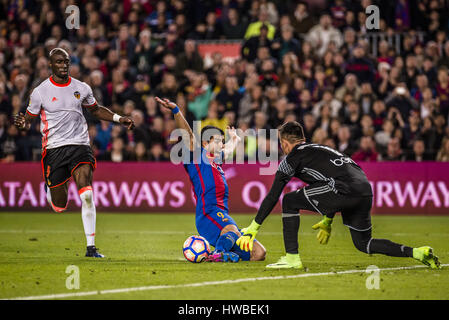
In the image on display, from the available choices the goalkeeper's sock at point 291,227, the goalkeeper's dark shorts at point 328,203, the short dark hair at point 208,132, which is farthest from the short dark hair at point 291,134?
the short dark hair at point 208,132

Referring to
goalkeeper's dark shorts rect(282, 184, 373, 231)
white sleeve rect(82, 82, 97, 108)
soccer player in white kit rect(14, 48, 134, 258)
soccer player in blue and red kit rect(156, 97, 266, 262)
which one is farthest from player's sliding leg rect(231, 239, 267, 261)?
white sleeve rect(82, 82, 97, 108)

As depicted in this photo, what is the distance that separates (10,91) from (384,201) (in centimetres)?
1037

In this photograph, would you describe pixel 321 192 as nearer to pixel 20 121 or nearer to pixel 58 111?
pixel 58 111

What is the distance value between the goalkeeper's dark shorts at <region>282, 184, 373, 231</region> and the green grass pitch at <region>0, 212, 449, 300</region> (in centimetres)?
65

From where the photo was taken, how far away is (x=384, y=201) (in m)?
18.3

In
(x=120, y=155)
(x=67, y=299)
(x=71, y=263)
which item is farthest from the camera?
(x=120, y=155)

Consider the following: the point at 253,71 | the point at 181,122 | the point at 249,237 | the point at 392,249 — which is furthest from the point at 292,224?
the point at 253,71

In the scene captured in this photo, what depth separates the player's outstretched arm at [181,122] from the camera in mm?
10016

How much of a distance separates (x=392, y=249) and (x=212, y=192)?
8.39 feet

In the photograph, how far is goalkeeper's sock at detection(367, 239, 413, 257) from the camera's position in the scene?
28.4 feet

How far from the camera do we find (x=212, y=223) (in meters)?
10.1

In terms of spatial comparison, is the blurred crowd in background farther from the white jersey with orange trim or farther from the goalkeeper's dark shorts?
the goalkeeper's dark shorts

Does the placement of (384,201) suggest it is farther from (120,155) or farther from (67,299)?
(67,299)
